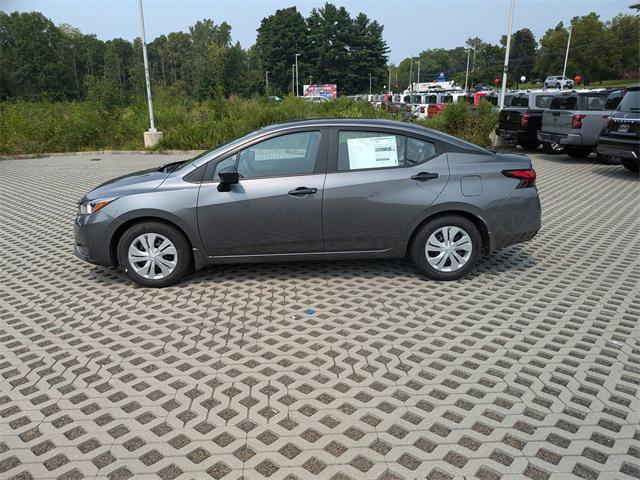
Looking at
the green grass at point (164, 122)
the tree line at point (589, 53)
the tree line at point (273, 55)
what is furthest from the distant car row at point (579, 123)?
the tree line at point (589, 53)

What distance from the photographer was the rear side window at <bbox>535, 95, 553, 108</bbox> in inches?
589

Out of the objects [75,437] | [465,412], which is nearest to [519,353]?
[465,412]

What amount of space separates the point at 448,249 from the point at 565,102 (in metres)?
10.6

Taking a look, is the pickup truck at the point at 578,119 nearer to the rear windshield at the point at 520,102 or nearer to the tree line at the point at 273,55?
the rear windshield at the point at 520,102

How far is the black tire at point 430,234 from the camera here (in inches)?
198

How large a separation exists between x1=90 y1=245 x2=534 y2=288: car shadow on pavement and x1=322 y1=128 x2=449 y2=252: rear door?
0.48 meters

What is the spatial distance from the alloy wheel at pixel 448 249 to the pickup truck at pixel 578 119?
31.1 ft

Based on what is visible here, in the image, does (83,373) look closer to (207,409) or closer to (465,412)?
(207,409)

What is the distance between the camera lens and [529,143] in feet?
50.9

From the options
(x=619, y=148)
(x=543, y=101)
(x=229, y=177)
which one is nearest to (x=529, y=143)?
(x=543, y=101)

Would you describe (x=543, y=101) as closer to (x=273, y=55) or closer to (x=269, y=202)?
(x=269, y=202)

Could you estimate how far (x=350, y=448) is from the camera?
9.11 ft

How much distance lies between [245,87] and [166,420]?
65188 millimetres

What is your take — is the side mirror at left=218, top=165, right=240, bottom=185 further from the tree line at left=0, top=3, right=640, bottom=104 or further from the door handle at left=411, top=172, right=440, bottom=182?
the tree line at left=0, top=3, right=640, bottom=104
